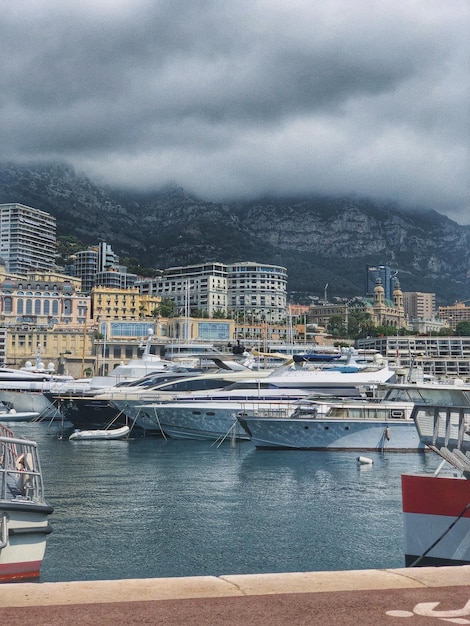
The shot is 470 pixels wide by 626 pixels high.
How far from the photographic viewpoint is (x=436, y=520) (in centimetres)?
1559

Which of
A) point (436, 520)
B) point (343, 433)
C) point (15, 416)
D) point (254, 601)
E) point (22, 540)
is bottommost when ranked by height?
point (15, 416)

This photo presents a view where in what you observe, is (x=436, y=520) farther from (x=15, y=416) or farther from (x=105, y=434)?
(x=15, y=416)

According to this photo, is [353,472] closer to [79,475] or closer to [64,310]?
[79,475]

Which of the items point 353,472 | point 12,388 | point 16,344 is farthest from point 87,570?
point 16,344

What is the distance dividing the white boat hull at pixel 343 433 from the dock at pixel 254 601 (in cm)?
3802

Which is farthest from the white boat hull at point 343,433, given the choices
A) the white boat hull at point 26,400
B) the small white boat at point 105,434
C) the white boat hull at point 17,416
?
the white boat hull at point 26,400

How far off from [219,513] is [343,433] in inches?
840

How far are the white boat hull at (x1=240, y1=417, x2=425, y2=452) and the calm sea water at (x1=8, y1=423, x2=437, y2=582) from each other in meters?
1.32

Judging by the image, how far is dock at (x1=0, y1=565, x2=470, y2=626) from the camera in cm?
785

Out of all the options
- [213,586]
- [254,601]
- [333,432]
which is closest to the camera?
[254,601]

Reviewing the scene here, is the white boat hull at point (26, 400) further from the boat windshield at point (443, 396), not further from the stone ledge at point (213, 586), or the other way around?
the stone ledge at point (213, 586)

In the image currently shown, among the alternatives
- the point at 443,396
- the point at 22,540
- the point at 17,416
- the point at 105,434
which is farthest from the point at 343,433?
the point at 17,416

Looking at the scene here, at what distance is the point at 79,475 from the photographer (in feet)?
119

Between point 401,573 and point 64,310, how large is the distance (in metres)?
191
